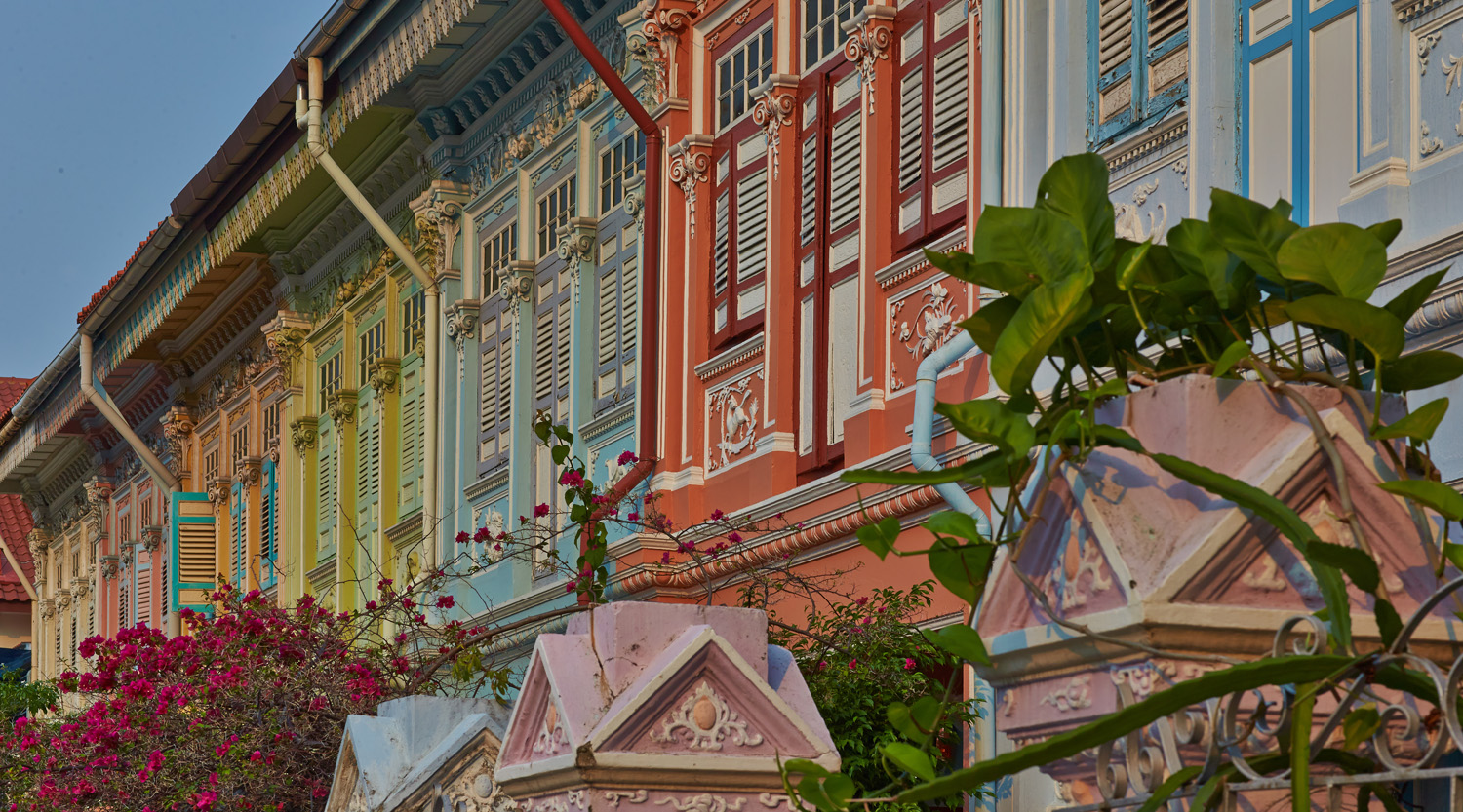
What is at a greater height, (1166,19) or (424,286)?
(424,286)

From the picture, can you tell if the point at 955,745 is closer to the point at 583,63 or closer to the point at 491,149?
the point at 583,63

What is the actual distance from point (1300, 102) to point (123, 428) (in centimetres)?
1715

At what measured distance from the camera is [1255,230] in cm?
245

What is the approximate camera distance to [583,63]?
545 inches

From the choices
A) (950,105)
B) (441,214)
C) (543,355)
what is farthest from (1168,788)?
(441,214)

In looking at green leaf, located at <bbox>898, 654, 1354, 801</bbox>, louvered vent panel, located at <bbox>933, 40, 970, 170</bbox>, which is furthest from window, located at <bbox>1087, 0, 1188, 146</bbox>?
green leaf, located at <bbox>898, 654, 1354, 801</bbox>

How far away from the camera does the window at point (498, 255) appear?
14.9m

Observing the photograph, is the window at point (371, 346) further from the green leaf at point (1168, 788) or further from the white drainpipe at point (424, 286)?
the green leaf at point (1168, 788)

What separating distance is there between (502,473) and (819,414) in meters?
4.49

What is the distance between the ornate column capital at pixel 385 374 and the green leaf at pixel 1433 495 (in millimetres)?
15343

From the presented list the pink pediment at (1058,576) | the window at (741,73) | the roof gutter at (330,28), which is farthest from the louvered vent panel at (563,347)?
the pink pediment at (1058,576)

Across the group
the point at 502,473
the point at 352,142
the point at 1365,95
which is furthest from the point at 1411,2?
the point at 352,142

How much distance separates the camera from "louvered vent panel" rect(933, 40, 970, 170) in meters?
9.62

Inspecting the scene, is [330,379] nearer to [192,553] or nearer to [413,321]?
[413,321]
